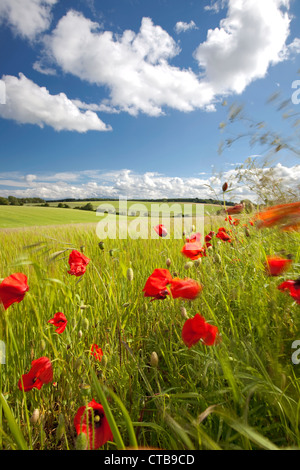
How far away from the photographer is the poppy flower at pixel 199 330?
0.67 metres

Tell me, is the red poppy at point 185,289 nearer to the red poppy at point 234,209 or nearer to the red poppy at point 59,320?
the red poppy at point 59,320

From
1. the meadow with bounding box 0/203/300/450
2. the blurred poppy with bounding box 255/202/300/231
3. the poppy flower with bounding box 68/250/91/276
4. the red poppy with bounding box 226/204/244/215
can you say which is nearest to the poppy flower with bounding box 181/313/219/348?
the meadow with bounding box 0/203/300/450

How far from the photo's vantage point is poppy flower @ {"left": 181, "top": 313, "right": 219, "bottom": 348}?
26.2 inches

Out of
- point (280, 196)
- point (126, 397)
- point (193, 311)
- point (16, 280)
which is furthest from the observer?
point (280, 196)

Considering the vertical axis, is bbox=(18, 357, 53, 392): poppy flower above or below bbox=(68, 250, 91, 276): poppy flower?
below

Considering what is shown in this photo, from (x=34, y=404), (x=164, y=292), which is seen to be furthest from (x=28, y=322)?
(x=164, y=292)

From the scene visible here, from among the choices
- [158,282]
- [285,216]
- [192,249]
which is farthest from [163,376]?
[285,216]

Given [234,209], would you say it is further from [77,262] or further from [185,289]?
[77,262]

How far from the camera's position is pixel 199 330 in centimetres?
68

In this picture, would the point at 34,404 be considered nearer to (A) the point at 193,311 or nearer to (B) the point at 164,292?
(B) the point at 164,292

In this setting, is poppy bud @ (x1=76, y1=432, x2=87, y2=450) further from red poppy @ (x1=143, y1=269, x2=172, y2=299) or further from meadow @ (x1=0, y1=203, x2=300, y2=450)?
red poppy @ (x1=143, y1=269, x2=172, y2=299)
